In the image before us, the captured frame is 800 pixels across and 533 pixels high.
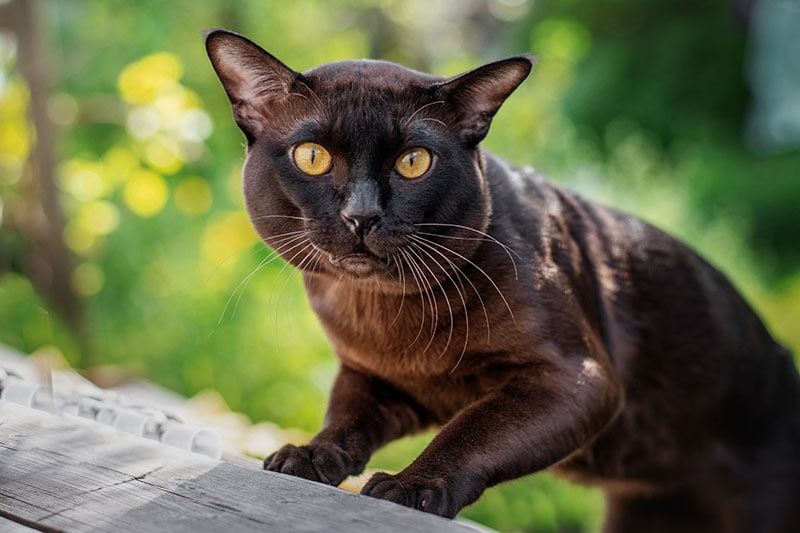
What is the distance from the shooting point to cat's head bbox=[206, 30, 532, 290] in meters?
1.45

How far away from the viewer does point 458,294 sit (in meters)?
1.63

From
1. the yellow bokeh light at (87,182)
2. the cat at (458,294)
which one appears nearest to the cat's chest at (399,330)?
the cat at (458,294)

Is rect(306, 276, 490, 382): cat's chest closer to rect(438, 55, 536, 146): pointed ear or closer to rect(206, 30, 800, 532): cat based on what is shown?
rect(206, 30, 800, 532): cat

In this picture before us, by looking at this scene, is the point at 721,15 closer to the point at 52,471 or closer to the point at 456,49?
the point at 456,49

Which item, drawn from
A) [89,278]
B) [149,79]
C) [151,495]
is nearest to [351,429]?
[151,495]

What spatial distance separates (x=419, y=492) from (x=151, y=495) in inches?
14.4

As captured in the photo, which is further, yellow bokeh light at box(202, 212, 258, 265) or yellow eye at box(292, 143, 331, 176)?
yellow bokeh light at box(202, 212, 258, 265)

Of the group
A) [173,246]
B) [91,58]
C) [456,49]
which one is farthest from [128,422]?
[456,49]

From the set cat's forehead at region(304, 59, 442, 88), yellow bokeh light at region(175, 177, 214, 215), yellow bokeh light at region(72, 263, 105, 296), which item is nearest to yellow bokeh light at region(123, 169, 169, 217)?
yellow bokeh light at region(175, 177, 214, 215)

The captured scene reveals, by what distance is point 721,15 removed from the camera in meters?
6.62

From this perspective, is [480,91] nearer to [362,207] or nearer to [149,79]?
[362,207]

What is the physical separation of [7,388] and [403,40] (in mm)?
5644

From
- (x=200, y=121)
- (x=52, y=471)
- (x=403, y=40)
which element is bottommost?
(x=52, y=471)

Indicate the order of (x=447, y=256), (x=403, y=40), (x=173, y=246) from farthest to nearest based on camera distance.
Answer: (x=403, y=40) < (x=173, y=246) < (x=447, y=256)
